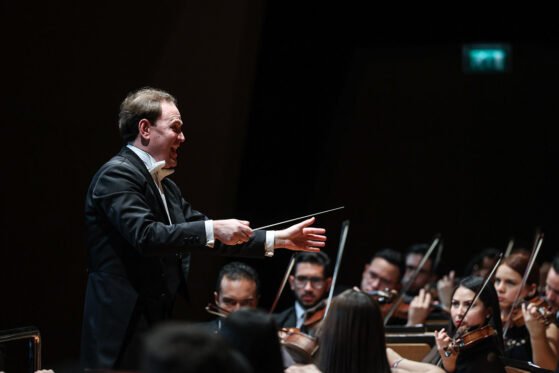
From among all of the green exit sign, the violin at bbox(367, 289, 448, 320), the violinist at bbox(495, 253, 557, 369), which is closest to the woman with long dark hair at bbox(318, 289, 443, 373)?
the violinist at bbox(495, 253, 557, 369)

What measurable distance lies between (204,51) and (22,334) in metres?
2.61

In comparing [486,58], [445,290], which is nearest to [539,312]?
[445,290]

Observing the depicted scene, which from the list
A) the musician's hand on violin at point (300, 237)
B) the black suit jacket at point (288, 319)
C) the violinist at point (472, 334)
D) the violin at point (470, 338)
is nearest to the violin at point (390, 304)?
the black suit jacket at point (288, 319)

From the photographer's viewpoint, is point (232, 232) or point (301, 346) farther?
point (301, 346)

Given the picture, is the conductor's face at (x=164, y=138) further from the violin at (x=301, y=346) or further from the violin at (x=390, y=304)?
the violin at (x=390, y=304)

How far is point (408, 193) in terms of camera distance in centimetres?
868

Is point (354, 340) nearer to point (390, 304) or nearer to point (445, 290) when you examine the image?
point (390, 304)

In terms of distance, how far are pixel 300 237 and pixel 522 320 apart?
7.92ft

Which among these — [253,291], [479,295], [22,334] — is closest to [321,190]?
[253,291]

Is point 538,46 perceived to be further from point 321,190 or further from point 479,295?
point 479,295

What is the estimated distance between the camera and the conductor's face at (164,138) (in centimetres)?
321

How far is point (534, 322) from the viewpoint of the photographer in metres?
4.66

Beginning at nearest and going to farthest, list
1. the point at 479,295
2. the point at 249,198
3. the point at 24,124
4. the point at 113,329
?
the point at 113,329, the point at 479,295, the point at 24,124, the point at 249,198

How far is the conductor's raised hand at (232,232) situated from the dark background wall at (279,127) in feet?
5.89
